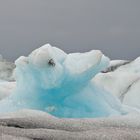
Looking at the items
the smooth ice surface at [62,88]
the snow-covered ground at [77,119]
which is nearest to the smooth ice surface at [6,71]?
the snow-covered ground at [77,119]

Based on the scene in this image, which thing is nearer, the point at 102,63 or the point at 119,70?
the point at 102,63

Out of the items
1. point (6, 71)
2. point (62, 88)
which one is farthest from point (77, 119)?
point (6, 71)

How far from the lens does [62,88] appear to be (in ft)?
29.0

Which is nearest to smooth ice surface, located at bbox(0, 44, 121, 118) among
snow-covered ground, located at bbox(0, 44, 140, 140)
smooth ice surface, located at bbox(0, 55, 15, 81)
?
snow-covered ground, located at bbox(0, 44, 140, 140)

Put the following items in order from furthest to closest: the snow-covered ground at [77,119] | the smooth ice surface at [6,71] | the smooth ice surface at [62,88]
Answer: the smooth ice surface at [6,71]
the smooth ice surface at [62,88]
the snow-covered ground at [77,119]

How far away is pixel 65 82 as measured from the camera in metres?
8.83

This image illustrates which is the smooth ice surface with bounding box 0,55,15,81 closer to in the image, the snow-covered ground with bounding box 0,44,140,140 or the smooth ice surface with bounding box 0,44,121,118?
the snow-covered ground with bounding box 0,44,140,140

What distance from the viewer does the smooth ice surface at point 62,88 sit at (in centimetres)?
862

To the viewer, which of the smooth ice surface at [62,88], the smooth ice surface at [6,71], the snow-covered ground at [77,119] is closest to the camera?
the snow-covered ground at [77,119]

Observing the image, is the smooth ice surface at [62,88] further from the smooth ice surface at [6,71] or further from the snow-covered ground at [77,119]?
the smooth ice surface at [6,71]

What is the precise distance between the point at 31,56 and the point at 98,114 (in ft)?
5.35

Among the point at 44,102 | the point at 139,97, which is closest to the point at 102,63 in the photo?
the point at 44,102

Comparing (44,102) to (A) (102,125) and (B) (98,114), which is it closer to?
(B) (98,114)

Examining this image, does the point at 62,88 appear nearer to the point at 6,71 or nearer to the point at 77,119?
the point at 77,119
